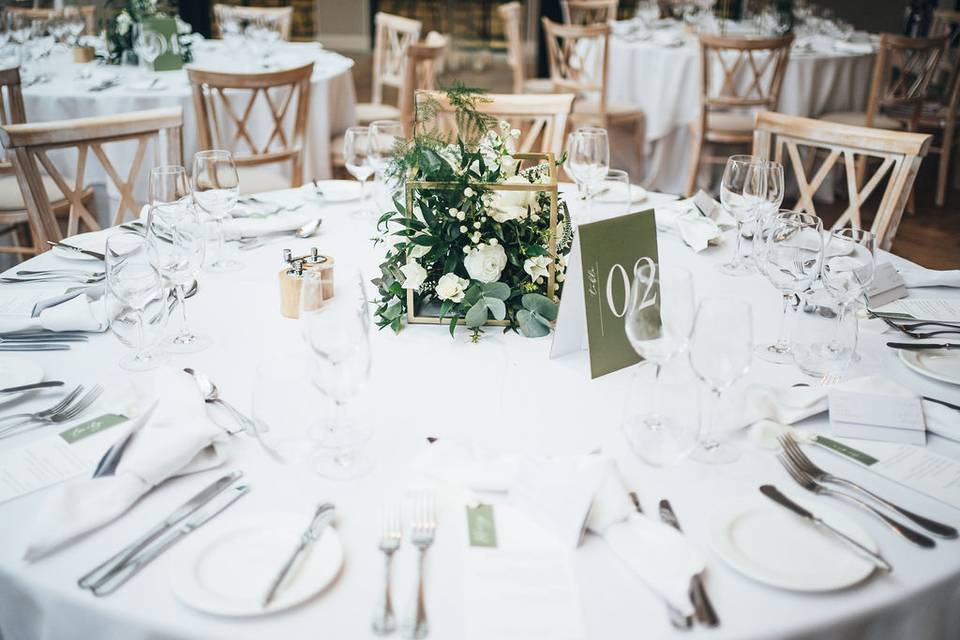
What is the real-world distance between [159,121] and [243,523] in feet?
5.40

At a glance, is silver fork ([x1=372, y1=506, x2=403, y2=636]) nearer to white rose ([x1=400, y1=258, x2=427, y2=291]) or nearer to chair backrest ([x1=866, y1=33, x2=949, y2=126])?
white rose ([x1=400, y1=258, x2=427, y2=291])

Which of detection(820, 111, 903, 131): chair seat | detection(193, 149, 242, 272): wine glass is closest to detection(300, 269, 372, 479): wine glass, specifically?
detection(193, 149, 242, 272): wine glass

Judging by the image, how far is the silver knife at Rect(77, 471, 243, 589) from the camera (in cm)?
80

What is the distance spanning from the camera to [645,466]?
3.29 ft

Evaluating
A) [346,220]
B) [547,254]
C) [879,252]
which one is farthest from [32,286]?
[879,252]

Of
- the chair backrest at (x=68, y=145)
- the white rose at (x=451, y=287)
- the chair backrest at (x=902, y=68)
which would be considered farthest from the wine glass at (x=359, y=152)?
the chair backrest at (x=902, y=68)

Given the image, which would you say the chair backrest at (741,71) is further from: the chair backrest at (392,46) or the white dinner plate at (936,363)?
the white dinner plate at (936,363)

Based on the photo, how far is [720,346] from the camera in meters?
1.00

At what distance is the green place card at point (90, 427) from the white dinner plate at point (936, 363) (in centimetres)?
123

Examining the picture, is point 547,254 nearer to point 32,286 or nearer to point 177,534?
point 177,534

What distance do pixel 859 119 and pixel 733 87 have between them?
915 millimetres

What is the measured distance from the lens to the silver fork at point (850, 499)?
34.5 inches

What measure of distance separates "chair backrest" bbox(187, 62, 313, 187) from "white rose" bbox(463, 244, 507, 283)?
1.96 meters

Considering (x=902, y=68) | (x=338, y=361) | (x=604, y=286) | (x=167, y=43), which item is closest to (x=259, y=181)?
(x=167, y=43)
